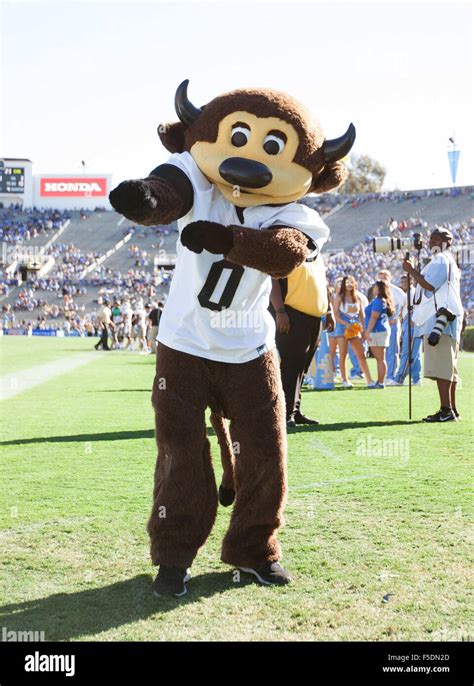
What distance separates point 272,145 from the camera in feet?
13.1

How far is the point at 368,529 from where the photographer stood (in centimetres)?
486

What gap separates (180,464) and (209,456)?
0.22m

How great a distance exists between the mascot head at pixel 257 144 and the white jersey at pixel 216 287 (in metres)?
0.07

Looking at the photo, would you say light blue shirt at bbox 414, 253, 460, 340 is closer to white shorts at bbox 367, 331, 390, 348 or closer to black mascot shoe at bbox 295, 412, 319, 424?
black mascot shoe at bbox 295, 412, 319, 424

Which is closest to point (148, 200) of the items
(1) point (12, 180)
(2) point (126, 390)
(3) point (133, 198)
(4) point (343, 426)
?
(3) point (133, 198)

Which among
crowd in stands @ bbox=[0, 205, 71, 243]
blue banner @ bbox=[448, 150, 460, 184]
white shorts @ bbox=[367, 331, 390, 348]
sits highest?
blue banner @ bbox=[448, 150, 460, 184]

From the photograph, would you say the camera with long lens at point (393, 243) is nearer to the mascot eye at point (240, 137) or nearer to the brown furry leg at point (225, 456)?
the brown furry leg at point (225, 456)

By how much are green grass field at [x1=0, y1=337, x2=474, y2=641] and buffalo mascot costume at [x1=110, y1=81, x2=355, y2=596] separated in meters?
0.25

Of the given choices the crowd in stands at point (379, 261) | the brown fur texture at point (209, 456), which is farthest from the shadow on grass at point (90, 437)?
the crowd in stands at point (379, 261)

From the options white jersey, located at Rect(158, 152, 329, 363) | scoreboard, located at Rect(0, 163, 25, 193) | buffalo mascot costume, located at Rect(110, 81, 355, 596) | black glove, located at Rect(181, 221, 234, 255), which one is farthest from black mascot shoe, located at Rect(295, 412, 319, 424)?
scoreboard, located at Rect(0, 163, 25, 193)

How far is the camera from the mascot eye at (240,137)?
156 inches

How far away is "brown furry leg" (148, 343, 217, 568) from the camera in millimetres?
3973
